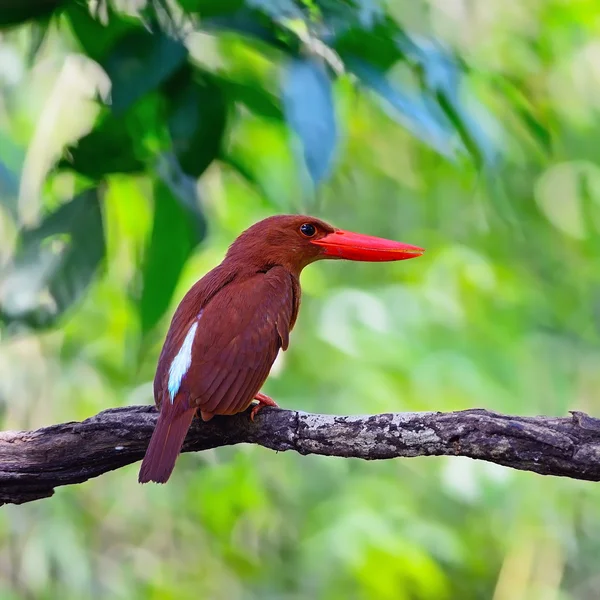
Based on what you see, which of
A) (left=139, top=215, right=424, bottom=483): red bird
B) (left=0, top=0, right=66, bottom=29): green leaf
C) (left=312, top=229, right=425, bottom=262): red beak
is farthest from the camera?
(left=312, top=229, right=425, bottom=262): red beak

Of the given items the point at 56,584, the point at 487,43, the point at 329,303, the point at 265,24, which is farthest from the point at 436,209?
the point at 265,24

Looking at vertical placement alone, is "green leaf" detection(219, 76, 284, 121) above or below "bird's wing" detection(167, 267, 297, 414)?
above

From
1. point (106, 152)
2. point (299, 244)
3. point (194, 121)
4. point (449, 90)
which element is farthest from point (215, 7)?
point (299, 244)

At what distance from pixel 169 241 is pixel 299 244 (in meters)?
1.22

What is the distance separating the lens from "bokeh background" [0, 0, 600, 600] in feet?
4.44

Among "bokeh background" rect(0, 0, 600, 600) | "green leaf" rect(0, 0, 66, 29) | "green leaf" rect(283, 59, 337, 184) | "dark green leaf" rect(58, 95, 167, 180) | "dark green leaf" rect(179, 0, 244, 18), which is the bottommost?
"bokeh background" rect(0, 0, 600, 600)

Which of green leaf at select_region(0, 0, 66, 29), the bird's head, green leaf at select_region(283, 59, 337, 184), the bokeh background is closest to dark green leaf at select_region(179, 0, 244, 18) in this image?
the bokeh background

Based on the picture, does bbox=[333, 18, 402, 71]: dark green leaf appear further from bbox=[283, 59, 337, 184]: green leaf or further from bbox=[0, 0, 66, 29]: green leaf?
bbox=[0, 0, 66, 29]: green leaf

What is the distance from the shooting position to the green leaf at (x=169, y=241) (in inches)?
53.8

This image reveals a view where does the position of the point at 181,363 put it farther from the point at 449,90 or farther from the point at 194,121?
the point at 449,90

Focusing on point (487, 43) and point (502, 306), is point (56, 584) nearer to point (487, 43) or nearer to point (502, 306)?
point (502, 306)

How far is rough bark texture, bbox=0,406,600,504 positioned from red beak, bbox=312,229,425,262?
2.34 feet

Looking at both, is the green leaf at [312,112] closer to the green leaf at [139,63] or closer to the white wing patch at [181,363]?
the green leaf at [139,63]

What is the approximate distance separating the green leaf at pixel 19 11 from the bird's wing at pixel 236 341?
37.6 inches
